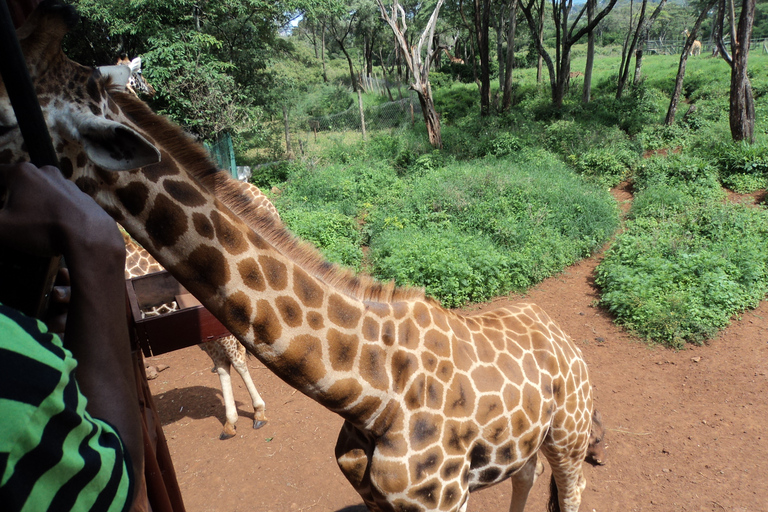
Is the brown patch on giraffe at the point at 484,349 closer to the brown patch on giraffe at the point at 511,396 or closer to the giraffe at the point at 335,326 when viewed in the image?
the giraffe at the point at 335,326

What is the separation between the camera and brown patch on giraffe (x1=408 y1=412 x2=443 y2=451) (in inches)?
81.6

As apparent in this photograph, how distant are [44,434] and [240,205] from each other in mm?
1272

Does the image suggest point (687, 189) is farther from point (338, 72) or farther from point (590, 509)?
point (338, 72)

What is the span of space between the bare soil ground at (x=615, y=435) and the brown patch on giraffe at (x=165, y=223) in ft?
10.3

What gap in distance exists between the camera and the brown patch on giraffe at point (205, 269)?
1.64m

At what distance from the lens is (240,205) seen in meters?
1.83

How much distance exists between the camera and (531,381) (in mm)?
2473

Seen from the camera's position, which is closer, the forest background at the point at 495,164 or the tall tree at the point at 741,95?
the forest background at the point at 495,164

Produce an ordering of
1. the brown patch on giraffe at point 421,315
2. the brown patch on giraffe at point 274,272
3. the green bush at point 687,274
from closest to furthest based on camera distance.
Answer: the brown patch on giraffe at point 274,272
the brown patch on giraffe at point 421,315
the green bush at point 687,274

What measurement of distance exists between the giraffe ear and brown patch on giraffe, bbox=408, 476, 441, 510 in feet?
5.24

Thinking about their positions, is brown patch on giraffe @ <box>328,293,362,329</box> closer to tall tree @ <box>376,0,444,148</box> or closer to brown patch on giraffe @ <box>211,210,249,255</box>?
brown patch on giraffe @ <box>211,210,249,255</box>

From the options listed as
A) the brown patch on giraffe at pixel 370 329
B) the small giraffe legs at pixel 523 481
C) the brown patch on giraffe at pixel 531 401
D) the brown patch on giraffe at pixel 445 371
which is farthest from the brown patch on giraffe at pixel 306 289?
the small giraffe legs at pixel 523 481

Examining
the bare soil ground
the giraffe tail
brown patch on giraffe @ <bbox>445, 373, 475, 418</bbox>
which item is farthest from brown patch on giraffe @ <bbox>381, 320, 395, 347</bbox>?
the bare soil ground

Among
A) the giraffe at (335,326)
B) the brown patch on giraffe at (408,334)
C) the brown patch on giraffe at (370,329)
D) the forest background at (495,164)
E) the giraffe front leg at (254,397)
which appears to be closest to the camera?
the giraffe at (335,326)
